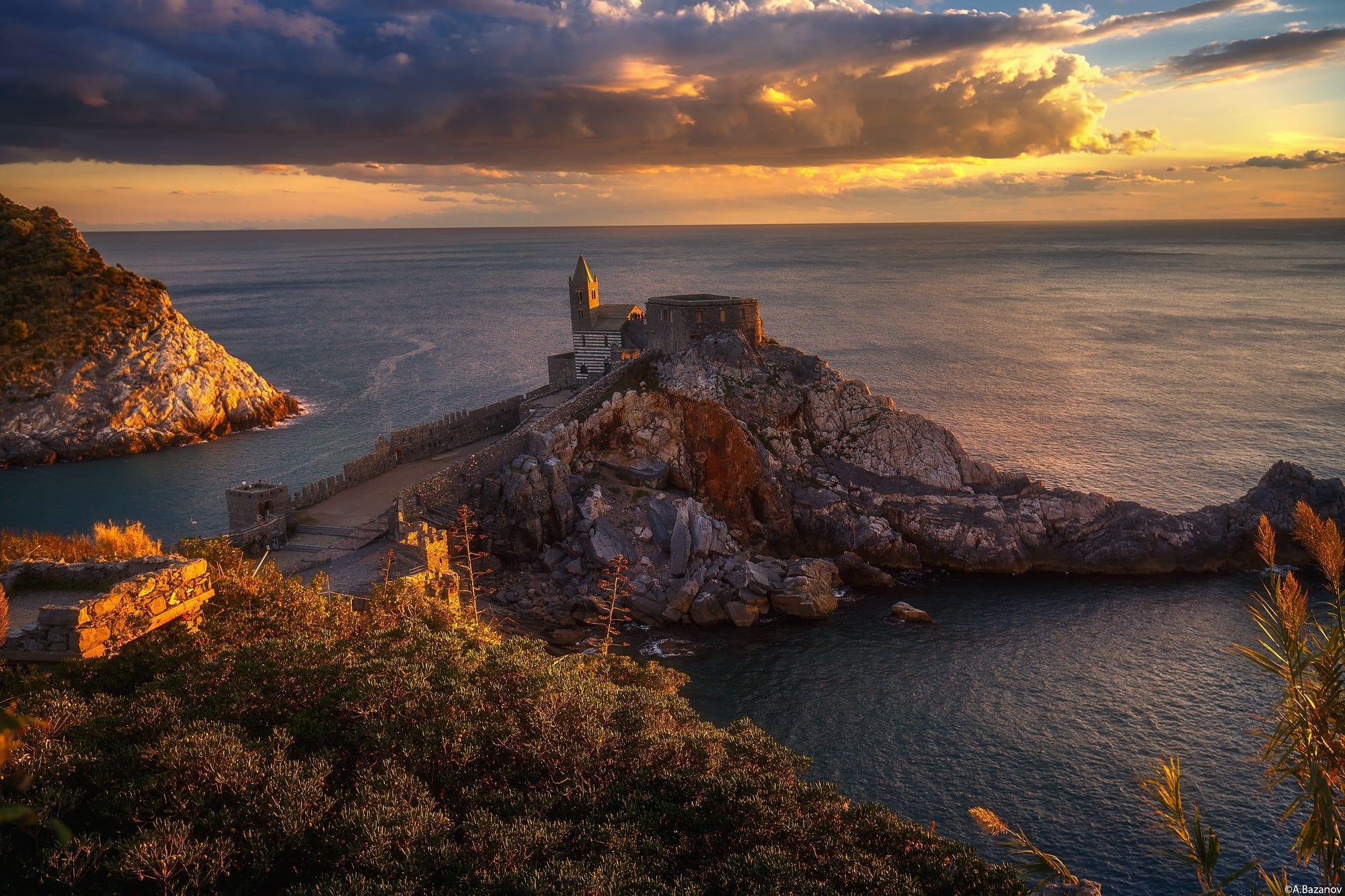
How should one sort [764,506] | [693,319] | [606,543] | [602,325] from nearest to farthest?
[606,543] → [764,506] → [693,319] → [602,325]

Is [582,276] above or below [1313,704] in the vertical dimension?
above

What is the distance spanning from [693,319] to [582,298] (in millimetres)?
9095

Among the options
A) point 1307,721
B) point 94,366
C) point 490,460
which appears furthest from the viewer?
point 94,366

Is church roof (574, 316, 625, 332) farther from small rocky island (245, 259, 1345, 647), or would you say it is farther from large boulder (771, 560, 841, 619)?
large boulder (771, 560, 841, 619)

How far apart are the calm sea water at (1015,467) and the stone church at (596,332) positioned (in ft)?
62.0

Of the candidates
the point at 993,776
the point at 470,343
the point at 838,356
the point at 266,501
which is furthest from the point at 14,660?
the point at 470,343

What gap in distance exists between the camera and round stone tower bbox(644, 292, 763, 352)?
6003cm

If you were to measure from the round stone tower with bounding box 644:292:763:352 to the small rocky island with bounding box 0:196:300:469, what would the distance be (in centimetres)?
3743

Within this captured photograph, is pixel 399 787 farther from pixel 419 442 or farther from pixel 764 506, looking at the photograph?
pixel 764 506

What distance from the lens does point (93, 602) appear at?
1504 cm

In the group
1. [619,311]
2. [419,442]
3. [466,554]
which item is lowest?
[466,554]

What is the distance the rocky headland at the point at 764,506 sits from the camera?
4553 cm

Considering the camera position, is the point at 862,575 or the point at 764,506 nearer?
the point at 862,575

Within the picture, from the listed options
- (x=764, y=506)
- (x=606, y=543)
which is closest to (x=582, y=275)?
(x=764, y=506)
